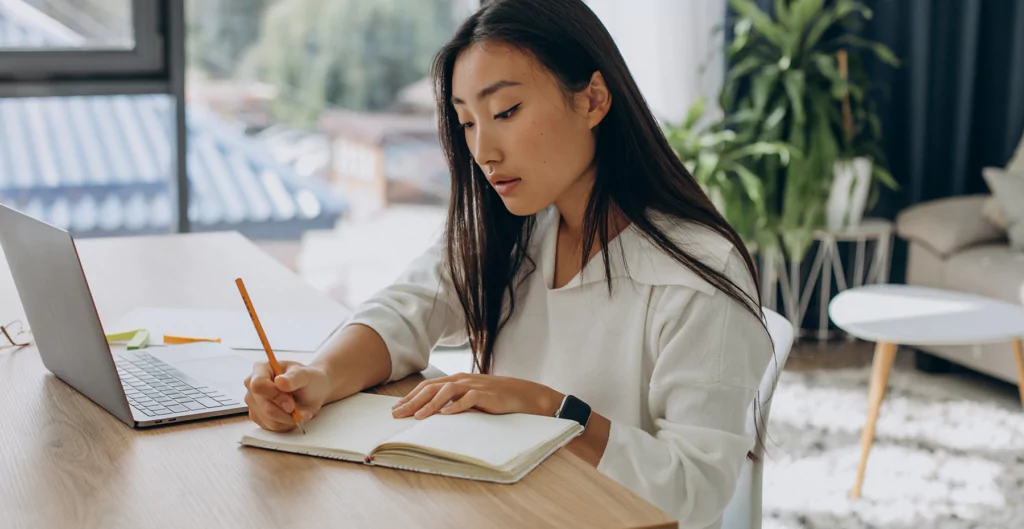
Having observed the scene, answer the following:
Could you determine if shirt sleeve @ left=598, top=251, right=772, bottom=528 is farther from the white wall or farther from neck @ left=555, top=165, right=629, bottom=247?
the white wall

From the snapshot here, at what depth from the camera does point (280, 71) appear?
344 cm

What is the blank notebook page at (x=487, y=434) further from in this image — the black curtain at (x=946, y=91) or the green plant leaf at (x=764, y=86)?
the black curtain at (x=946, y=91)

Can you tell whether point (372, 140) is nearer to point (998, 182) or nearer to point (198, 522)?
point (998, 182)

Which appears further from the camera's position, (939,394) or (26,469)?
(939,394)

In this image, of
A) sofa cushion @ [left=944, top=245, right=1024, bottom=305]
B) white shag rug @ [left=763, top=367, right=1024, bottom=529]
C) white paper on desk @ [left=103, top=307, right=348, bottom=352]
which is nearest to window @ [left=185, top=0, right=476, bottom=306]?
white shag rug @ [left=763, top=367, right=1024, bottom=529]

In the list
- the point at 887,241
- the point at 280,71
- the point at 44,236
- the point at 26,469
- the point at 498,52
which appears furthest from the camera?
the point at 887,241

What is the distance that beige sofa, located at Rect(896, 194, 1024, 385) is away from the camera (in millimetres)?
3107

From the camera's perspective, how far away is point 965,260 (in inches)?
129

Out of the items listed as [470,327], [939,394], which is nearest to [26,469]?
[470,327]

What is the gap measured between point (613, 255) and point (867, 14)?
2626mm

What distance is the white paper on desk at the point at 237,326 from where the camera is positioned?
1.44m

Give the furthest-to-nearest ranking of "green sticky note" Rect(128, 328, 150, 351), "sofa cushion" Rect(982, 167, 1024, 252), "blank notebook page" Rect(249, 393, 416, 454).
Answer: "sofa cushion" Rect(982, 167, 1024, 252) → "green sticky note" Rect(128, 328, 150, 351) → "blank notebook page" Rect(249, 393, 416, 454)

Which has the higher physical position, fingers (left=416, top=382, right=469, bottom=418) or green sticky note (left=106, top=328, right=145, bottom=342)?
fingers (left=416, top=382, right=469, bottom=418)

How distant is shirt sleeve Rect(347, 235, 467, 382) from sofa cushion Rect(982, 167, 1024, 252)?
92.7 inches
